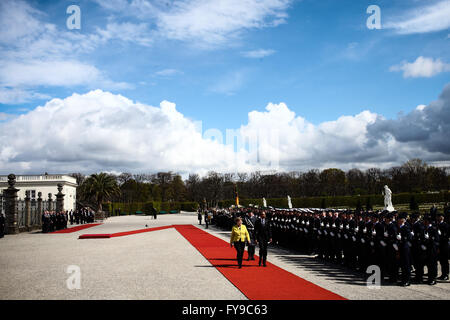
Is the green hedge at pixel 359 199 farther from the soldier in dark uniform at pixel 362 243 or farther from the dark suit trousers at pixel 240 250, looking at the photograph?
the dark suit trousers at pixel 240 250

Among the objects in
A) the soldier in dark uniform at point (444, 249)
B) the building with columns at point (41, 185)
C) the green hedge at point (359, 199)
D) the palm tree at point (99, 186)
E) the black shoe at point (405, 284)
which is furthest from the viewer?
the palm tree at point (99, 186)

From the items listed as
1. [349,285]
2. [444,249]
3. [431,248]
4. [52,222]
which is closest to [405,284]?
[431,248]

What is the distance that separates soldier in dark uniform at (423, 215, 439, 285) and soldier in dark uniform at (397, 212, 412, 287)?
1.76ft

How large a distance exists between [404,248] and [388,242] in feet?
1.68

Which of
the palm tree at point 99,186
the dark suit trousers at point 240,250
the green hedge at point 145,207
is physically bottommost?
the green hedge at point 145,207

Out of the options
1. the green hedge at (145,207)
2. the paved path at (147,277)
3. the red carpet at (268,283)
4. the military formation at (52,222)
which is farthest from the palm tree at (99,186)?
the red carpet at (268,283)

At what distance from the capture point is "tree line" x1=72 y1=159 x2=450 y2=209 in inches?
3590

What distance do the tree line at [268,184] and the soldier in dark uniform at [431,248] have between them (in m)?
75.2

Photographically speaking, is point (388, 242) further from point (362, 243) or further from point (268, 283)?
point (268, 283)

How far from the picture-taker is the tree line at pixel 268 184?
299 ft

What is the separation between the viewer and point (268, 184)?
4119 inches
